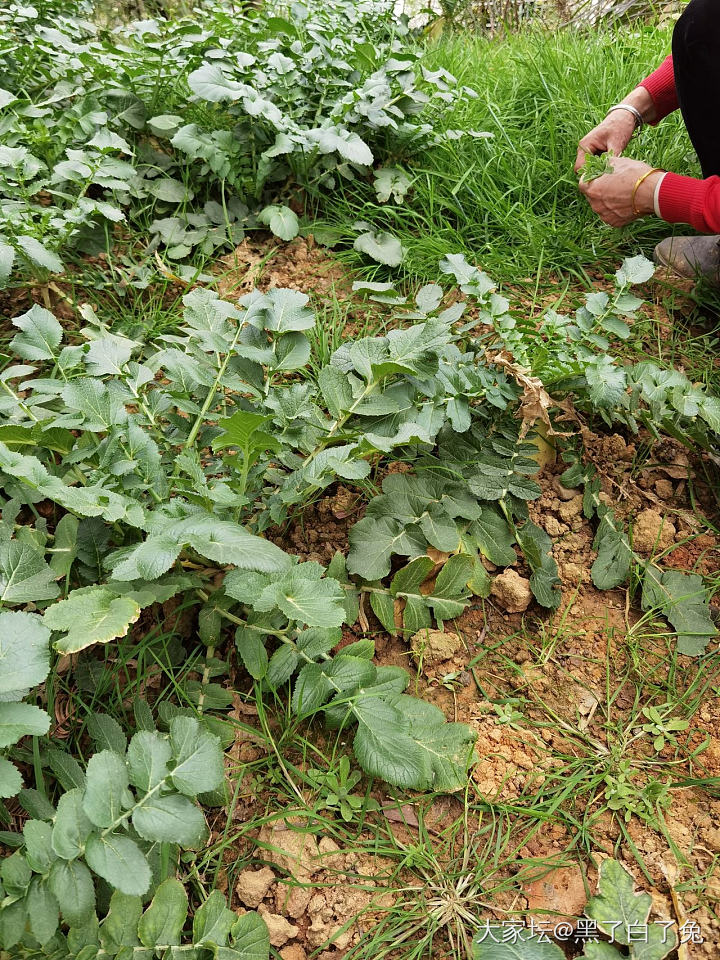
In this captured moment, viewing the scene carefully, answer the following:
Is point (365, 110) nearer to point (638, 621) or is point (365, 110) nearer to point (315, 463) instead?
point (315, 463)

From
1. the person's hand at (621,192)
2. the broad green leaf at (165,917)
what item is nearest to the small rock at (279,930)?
the broad green leaf at (165,917)

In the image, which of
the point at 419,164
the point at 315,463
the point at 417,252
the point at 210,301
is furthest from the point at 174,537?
the point at 419,164

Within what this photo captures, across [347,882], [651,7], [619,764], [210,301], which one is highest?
[651,7]

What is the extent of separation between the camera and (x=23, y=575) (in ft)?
4.06

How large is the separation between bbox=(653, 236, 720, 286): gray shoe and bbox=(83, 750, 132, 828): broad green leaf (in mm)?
2089

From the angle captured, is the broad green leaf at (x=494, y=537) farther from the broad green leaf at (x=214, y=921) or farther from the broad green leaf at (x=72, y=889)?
the broad green leaf at (x=72, y=889)

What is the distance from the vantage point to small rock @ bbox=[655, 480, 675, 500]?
1.82 meters

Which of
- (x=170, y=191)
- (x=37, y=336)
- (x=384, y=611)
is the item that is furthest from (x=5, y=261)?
(x=384, y=611)

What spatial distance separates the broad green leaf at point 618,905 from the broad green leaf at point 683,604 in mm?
529

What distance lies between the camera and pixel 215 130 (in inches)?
92.7

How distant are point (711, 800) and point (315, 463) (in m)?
1.01

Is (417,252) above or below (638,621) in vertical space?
above

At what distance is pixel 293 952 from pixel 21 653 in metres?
0.70

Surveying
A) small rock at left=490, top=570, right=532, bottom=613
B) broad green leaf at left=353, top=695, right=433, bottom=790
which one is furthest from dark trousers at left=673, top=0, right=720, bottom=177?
broad green leaf at left=353, top=695, right=433, bottom=790
